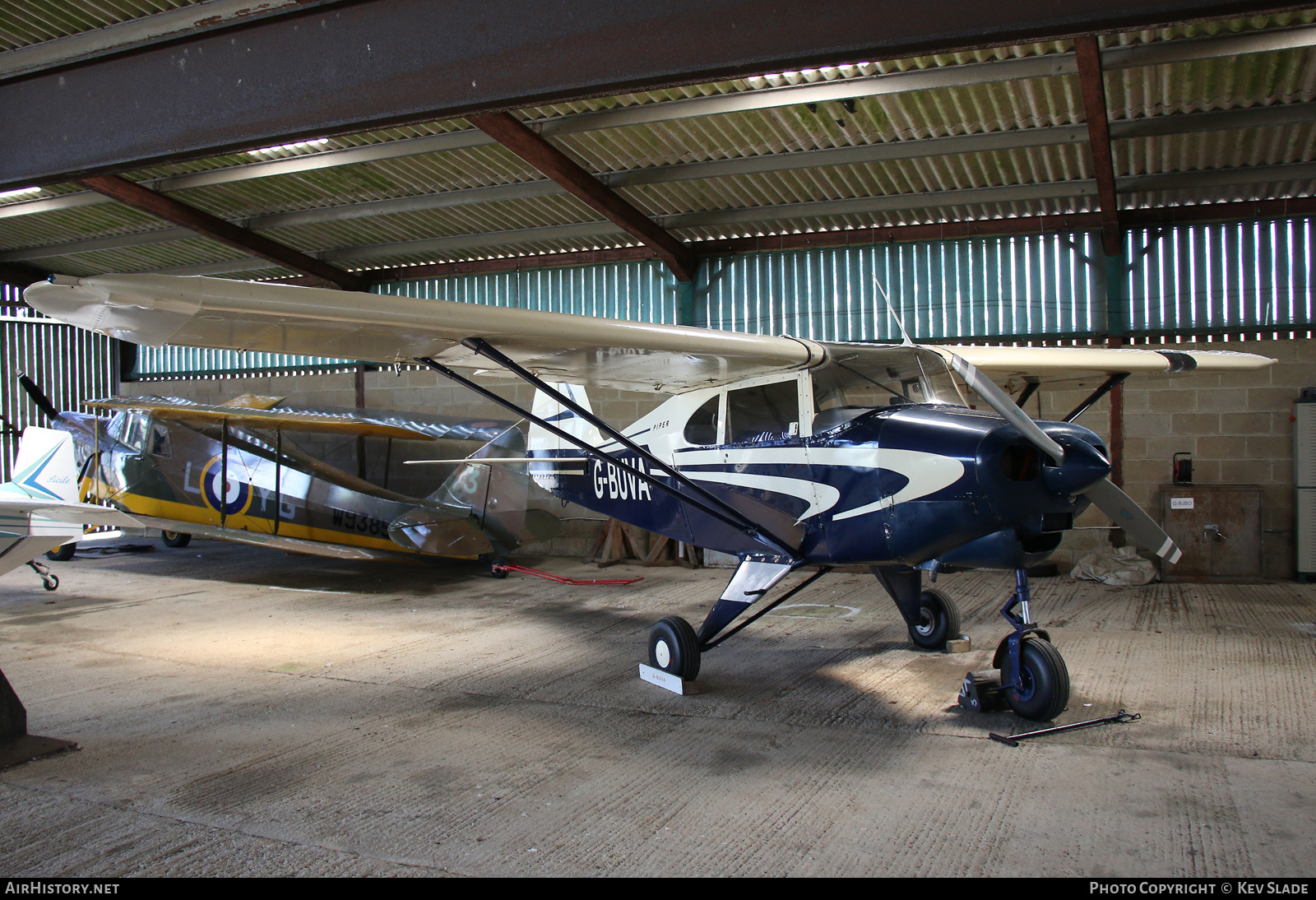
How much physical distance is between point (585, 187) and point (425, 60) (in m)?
6.71

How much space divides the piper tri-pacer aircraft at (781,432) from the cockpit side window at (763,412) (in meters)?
0.01

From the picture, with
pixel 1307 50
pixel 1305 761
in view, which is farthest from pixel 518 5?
pixel 1307 50

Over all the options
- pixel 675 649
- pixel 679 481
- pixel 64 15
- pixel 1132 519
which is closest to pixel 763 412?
pixel 679 481

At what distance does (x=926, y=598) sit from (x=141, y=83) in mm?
5818

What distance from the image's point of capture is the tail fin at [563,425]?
7902 millimetres

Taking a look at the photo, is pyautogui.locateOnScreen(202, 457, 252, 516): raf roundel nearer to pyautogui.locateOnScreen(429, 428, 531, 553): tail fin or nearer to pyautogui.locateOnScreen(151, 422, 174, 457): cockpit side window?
pyautogui.locateOnScreen(151, 422, 174, 457): cockpit side window

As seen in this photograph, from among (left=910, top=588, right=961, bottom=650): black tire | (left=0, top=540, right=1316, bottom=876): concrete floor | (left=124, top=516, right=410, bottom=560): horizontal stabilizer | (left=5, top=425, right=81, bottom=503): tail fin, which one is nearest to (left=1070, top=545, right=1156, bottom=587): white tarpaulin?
(left=0, top=540, right=1316, bottom=876): concrete floor

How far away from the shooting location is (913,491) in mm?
4578

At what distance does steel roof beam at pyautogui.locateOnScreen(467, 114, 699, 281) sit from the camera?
8711 millimetres

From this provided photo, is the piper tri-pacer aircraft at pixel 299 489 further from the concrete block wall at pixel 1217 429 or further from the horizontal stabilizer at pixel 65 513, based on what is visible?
the horizontal stabilizer at pixel 65 513

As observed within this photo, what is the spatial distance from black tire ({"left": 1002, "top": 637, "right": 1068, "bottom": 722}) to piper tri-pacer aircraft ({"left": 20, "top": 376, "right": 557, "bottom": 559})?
6465mm

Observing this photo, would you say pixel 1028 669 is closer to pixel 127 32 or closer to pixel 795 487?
pixel 795 487

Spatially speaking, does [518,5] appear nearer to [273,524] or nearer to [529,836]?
[529,836]

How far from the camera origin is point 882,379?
545cm
